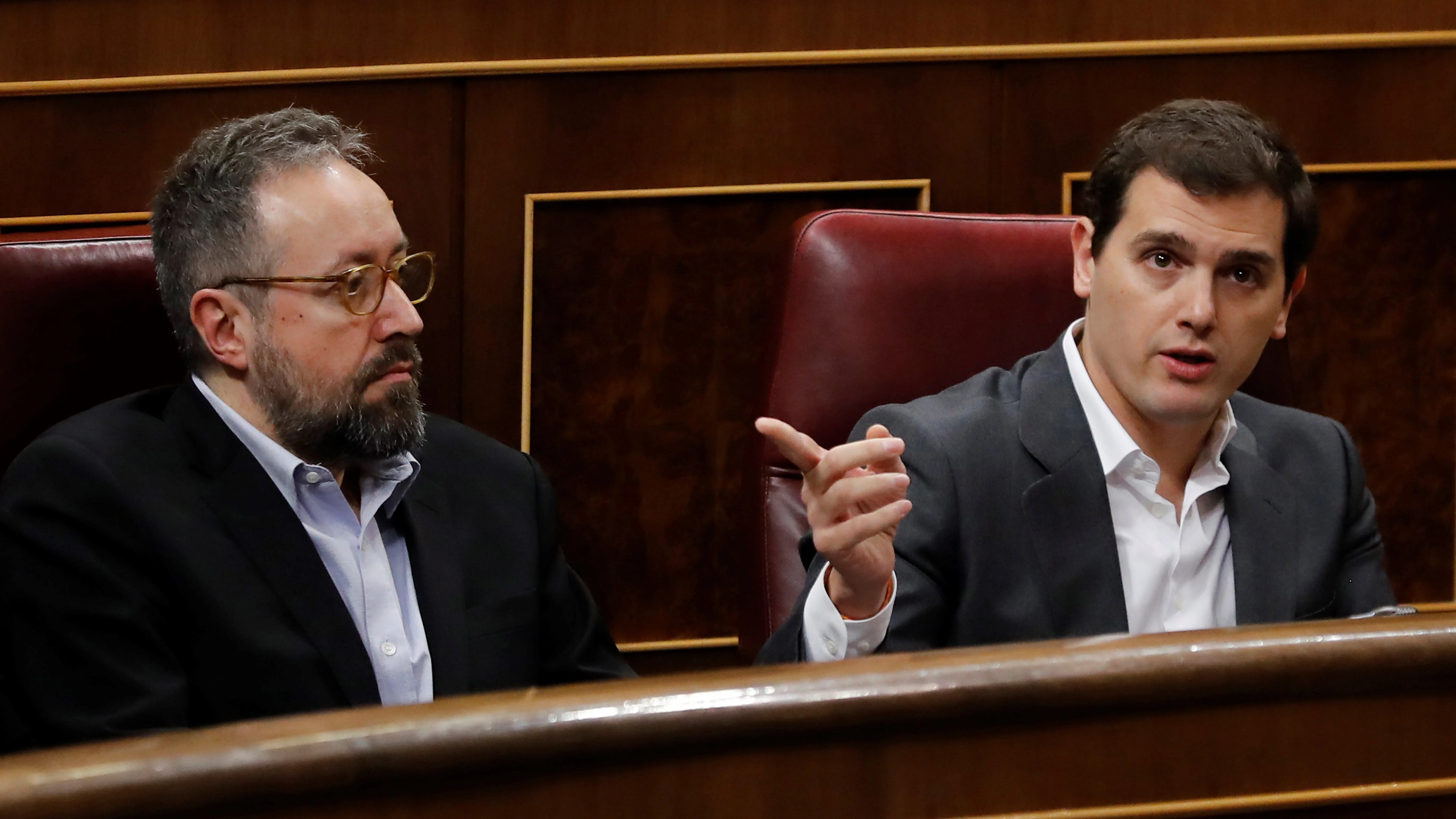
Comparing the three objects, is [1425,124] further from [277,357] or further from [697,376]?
[277,357]

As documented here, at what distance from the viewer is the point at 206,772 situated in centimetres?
57

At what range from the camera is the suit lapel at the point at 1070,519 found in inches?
49.6

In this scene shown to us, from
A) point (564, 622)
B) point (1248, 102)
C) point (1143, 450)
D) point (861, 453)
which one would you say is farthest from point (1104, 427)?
point (1248, 102)

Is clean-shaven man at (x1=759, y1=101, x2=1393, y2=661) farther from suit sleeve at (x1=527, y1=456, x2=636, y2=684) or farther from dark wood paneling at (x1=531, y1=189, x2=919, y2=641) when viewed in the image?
dark wood paneling at (x1=531, y1=189, x2=919, y2=641)

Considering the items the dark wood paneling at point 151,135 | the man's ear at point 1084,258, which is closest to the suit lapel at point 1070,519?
the man's ear at point 1084,258

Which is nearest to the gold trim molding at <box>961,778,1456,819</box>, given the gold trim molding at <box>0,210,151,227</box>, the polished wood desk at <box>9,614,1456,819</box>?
the polished wood desk at <box>9,614,1456,819</box>

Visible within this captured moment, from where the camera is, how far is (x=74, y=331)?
4.28 feet

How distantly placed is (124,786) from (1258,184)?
106 cm

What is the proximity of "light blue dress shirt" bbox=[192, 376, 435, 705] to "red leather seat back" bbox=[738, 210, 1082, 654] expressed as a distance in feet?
1.06

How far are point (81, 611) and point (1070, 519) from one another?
0.79 meters

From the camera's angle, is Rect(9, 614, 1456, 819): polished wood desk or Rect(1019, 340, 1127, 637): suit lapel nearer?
Rect(9, 614, 1456, 819): polished wood desk

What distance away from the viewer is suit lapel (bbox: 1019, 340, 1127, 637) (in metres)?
1.26

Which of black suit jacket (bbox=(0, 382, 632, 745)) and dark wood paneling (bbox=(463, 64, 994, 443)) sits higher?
dark wood paneling (bbox=(463, 64, 994, 443))

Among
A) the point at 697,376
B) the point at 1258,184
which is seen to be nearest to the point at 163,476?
the point at 697,376
